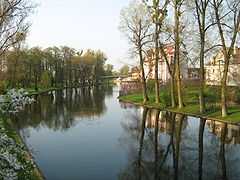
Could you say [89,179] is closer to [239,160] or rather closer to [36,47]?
[239,160]

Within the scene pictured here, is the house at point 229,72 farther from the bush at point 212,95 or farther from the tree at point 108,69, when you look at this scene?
the tree at point 108,69

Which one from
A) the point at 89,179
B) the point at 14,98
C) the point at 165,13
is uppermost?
the point at 165,13

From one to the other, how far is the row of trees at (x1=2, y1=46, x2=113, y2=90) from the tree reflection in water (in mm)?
39145

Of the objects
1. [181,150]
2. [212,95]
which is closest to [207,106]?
[212,95]

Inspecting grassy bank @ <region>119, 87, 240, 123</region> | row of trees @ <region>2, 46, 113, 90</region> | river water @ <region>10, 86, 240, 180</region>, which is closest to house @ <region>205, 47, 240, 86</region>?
grassy bank @ <region>119, 87, 240, 123</region>

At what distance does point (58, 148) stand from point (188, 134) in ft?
30.6

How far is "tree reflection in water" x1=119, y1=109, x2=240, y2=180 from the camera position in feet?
50.9

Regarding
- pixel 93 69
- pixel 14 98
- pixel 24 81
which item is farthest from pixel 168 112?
pixel 93 69

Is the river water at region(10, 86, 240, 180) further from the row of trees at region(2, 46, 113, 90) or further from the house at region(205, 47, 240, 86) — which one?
the row of trees at region(2, 46, 113, 90)

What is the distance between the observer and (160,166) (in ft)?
54.5

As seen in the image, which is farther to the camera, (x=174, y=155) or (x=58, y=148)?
(x=58, y=148)

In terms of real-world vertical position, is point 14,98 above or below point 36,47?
below

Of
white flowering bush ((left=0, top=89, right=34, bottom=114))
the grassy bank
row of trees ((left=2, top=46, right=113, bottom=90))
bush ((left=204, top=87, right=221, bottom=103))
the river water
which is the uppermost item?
row of trees ((left=2, top=46, right=113, bottom=90))

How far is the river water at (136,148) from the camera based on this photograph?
622 inches
